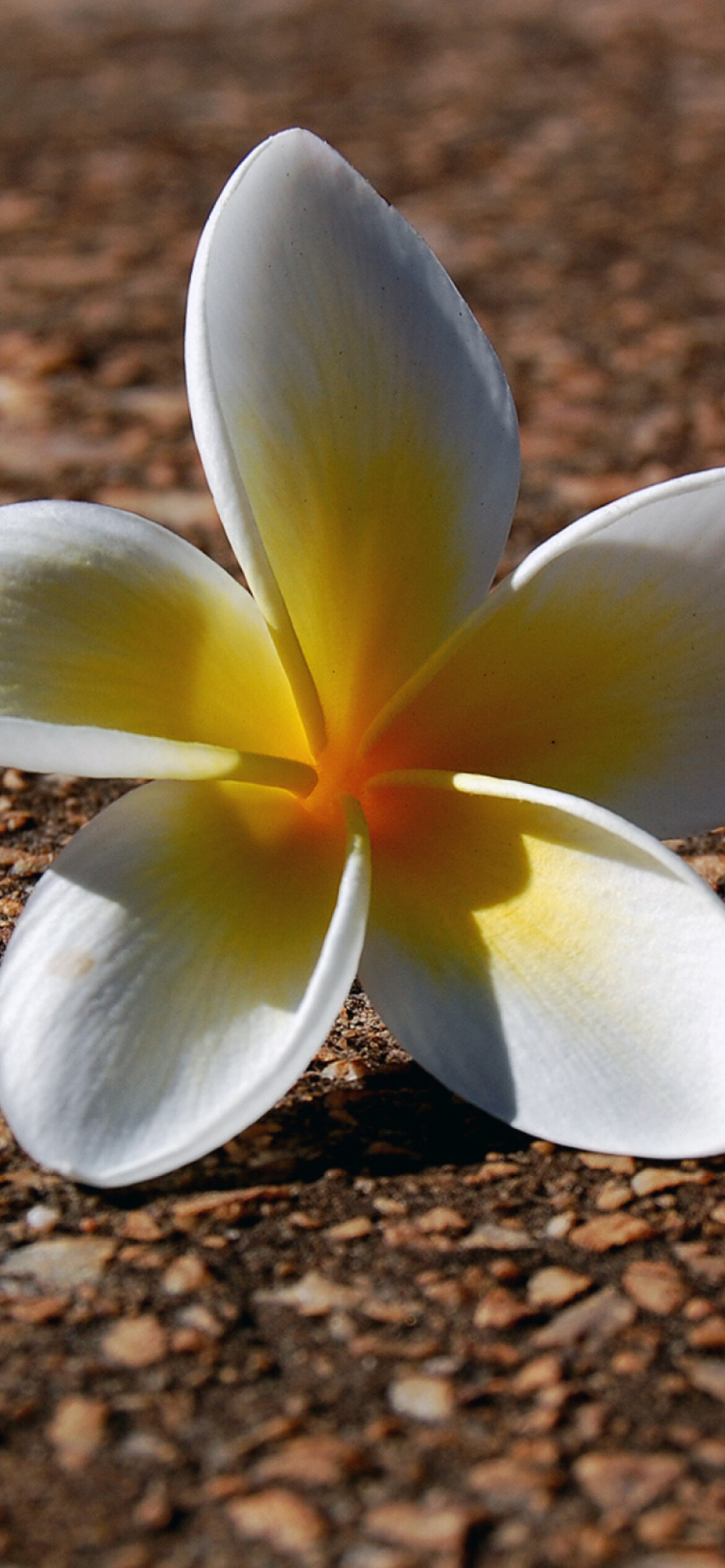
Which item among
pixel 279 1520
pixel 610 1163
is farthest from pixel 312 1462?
pixel 610 1163

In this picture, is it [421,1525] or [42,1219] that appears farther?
[42,1219]

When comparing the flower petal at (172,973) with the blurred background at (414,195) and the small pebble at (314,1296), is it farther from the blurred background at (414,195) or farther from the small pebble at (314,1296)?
the blurred background at (414,195)

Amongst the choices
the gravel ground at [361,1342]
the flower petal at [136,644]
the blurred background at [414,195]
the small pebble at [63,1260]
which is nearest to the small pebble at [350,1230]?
the gravel ground at [361,1342]

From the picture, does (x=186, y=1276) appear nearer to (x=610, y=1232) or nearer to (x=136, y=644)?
(x=610, y=1232)

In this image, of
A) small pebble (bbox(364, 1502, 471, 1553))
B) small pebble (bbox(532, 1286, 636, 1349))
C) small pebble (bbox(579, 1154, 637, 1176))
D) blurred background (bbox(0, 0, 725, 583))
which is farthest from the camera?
blurred background (bbox(0, 0, 725, 583))

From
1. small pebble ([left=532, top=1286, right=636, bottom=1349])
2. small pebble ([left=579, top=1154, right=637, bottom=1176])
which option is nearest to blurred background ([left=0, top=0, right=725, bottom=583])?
Result: small pebble ([left=579, top=1154, right=637, bottom=1176])

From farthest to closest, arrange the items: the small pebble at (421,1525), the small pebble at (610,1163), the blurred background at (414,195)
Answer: the blurred background at (414,195)
the small pebble at (610,1163)
the small pebble at (421,1525)

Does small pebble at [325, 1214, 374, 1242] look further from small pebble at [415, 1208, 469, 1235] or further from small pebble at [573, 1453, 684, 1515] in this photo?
small pebble at [573, 1453, 684, 1515]
